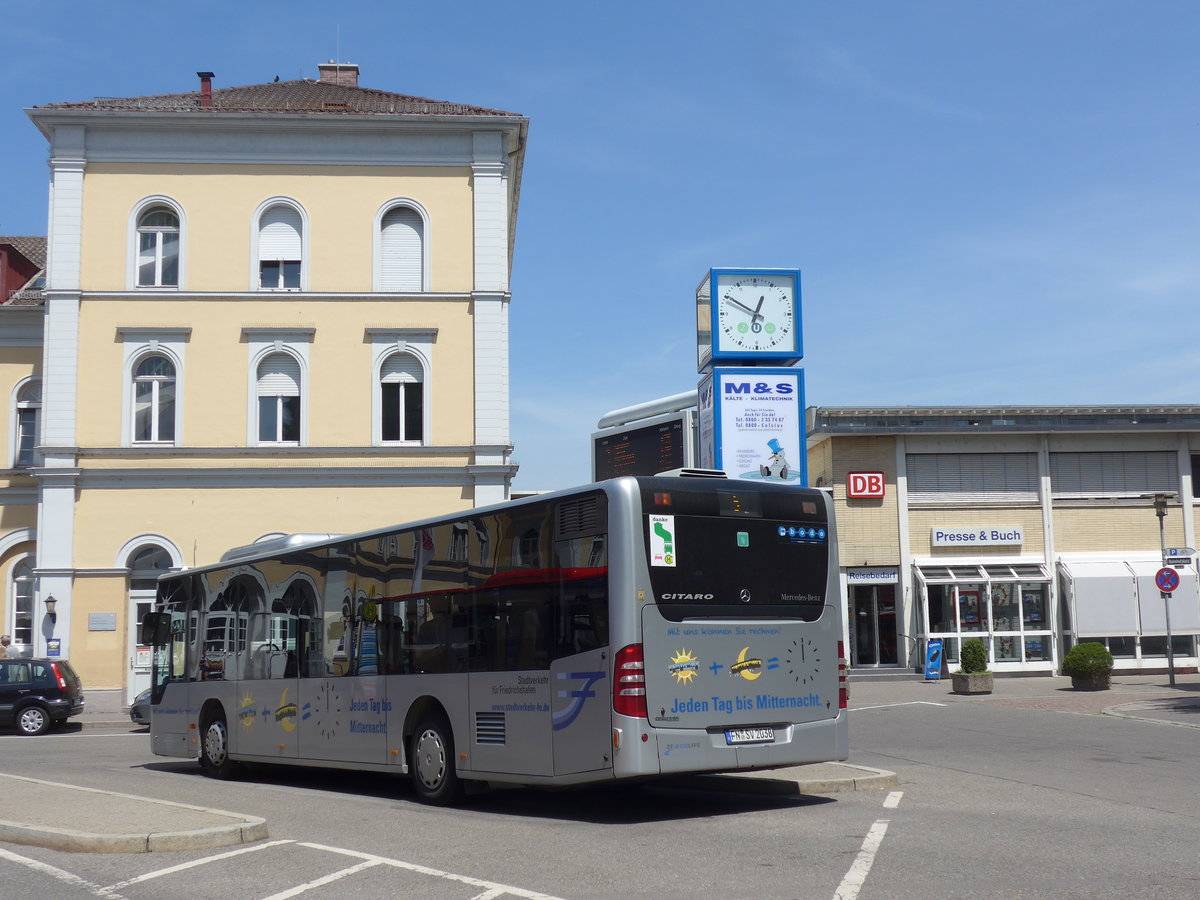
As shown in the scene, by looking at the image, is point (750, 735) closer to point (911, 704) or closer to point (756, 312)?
point (756, 312)

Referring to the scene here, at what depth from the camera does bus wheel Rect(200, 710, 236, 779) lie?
17.0 metres

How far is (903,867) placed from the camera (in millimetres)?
8109

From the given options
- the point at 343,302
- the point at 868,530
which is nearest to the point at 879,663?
the point at 868,530

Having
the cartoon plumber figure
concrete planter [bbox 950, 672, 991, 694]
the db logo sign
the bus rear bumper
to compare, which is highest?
the db logo sign

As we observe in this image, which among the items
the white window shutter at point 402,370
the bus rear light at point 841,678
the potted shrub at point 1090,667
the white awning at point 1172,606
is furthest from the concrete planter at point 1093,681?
the bus rear light at point 841,678

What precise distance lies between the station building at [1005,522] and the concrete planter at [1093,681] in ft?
24.8

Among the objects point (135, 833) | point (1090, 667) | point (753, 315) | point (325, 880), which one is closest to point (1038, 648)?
point (1090, 667)

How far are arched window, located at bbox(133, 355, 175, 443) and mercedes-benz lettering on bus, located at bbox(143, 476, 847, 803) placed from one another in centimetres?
1970

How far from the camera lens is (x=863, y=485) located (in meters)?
39.5

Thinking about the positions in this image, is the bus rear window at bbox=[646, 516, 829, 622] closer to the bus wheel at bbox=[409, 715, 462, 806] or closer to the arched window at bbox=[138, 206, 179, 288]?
the bus wheel at bbox=[409, 715, 462, 806]

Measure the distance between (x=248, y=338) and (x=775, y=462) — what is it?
47.0ft

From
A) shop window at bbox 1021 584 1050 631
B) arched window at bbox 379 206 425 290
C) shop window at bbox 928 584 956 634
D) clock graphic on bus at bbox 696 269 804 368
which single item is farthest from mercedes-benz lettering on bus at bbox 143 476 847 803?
shop window at bbox 1021 584 1050 631

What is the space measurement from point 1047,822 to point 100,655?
26.6m

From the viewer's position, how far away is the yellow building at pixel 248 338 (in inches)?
1258
